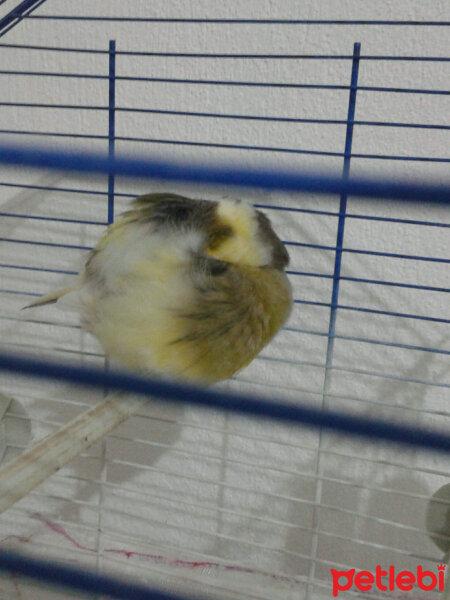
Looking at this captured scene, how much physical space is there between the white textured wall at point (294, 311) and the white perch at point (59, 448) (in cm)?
16

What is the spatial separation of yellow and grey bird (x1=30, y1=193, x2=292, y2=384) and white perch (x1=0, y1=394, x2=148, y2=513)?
0.15 ft

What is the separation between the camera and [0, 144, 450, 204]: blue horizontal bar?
20 cm

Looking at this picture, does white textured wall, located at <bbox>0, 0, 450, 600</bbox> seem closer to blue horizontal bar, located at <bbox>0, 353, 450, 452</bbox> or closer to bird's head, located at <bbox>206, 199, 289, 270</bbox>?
bird's head, located at <bbox>206, 199, 289, 270</bbox>

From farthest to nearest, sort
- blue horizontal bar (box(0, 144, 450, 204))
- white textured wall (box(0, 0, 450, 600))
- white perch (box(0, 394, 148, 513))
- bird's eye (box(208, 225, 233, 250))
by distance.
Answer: white textured wall (box(0, 0, 450, 600)), bird's eye (box(208, 225, 233, 250)), white perch (box(0, 394, 148, 513)), blue horizontal bar (box(0, 144, 450, 204))

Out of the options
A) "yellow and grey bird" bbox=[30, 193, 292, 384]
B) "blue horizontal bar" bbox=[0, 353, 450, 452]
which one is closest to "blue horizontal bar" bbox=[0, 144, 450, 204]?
"blue horizontal bar" bbox=[0, 353, 450, 452]

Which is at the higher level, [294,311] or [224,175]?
[224,175]

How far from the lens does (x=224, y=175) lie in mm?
220

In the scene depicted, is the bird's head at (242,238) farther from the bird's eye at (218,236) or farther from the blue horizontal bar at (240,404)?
the blue horizontal bar at (240,404)

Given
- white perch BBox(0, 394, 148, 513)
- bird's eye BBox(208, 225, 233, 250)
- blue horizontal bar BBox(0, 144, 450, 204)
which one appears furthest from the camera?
bird's eye BBox(208, 225, 233, 250)

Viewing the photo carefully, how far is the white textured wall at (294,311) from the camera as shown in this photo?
74cm

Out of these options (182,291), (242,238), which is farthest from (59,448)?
(242,238)

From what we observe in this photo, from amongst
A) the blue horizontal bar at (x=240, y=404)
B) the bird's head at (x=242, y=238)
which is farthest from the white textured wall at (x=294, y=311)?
the blue horizontal bar at (x=240, y=404)

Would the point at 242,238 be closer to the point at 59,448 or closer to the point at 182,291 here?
the point at 182,291

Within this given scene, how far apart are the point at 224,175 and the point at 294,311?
644 mm
